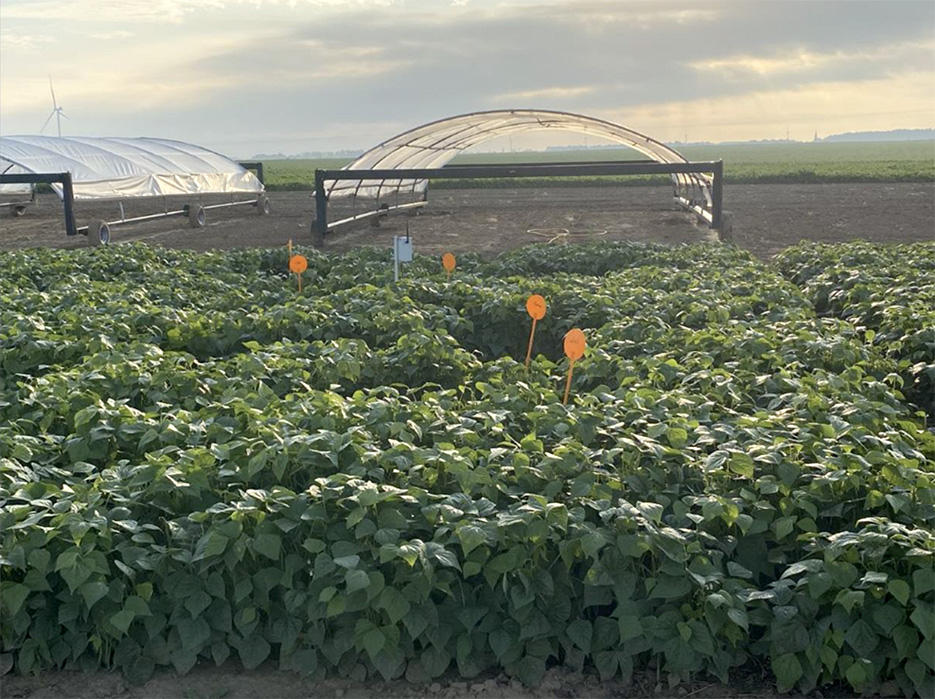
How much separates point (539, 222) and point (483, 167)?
3.78 metres

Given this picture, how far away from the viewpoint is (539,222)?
2009 cm

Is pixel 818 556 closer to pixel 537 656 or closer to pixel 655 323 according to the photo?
pixel 537 656

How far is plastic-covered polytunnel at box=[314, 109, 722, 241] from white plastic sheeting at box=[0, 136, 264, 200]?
4180 millimetres

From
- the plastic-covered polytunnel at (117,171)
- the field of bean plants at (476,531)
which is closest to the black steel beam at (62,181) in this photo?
the plastic-covered polytunnel at (117,171)

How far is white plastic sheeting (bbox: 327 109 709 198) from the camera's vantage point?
19375 millimetres

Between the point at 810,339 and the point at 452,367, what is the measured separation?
2122mm

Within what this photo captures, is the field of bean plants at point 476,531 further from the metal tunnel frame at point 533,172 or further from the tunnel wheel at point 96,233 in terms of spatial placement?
the tunnel wheel at point 96,233

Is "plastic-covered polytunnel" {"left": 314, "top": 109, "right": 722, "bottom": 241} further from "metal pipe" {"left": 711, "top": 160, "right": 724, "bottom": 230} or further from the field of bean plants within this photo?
the field of bean plants

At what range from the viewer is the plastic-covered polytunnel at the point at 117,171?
17.8 m

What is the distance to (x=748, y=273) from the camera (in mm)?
8422

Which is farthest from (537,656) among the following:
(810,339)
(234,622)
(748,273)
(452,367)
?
(748,273)

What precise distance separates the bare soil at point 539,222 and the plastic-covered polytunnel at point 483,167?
0.77m

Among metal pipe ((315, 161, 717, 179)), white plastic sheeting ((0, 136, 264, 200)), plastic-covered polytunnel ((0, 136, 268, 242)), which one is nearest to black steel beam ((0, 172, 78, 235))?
plastic-covered polytunnel ((0, 136, 268, 242))

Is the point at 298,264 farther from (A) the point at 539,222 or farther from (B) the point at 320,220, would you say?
(A) the point at 539,222
